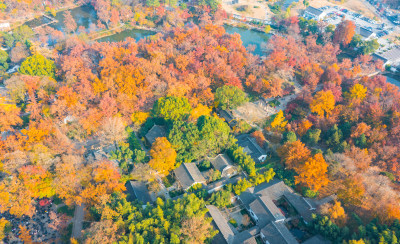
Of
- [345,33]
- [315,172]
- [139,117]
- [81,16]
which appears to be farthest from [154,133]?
[81,16]

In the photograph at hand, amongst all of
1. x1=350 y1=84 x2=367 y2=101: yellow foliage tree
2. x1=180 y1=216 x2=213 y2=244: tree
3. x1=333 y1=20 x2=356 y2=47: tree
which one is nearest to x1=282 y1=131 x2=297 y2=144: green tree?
x1=350 y1=84 x2=367 y2=101: yellow foliage tree

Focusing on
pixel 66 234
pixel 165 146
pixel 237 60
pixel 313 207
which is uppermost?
pixel 237 60

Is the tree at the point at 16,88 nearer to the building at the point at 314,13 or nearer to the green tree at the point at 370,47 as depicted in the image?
the green tree at the point at 370,47

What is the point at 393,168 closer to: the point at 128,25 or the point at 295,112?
the point at 295,112

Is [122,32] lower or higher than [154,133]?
higher

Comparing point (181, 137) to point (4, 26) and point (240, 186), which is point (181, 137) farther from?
point (4, 26)

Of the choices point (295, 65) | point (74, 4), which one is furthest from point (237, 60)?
point (74, 4)

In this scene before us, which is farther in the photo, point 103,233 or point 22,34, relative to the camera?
point 22,34
